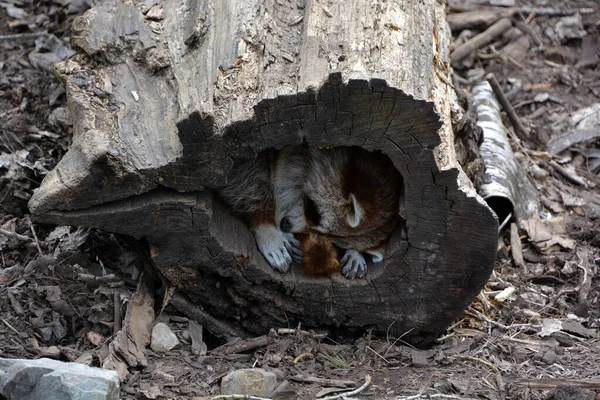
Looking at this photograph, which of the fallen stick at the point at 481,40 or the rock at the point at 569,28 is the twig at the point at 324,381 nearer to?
the fallen stick at the point at 481,40

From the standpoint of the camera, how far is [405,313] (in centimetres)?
466

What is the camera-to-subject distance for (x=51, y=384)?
11.4 ft

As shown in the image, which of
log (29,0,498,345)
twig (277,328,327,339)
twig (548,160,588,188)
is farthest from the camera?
twig (548,160,588,188)

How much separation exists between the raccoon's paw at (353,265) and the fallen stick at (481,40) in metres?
4.05

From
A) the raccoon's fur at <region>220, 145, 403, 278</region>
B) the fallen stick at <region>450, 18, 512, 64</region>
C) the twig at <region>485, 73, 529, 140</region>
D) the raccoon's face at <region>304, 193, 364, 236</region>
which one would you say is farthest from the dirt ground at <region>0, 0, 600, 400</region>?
the fallen stick at <region>450, 18, 512, 64</region>

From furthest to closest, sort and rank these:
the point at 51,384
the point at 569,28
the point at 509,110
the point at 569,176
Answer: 1. the point at 569,28
2. the point at 509,110
3. the point at 569,176
4. the point at 51,384

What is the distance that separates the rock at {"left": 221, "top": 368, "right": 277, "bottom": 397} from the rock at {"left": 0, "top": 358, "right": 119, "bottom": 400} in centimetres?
69

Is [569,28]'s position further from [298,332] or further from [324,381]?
[324,381]

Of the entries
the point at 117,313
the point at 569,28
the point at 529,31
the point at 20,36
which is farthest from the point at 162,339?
the point at 569,28

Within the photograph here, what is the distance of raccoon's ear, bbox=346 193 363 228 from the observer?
4.58 meters

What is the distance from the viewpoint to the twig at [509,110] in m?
7.32

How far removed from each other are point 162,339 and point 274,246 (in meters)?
0.88

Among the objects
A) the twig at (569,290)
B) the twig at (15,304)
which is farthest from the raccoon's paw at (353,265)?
the twig at (15,304)

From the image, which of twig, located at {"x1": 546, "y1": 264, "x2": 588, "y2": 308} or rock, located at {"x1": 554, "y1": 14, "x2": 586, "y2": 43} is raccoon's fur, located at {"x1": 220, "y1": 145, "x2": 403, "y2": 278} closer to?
twig, located at {"x1": 546, "y1": 264, "x2": 588, "y2": 308}
